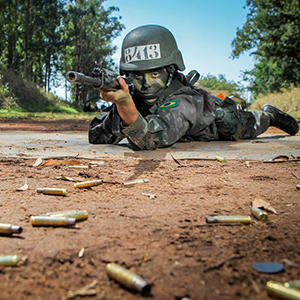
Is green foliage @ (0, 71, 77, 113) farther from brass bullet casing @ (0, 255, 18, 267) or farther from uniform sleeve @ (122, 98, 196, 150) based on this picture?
brass bullet casing @ (0, 255, 18, 267)

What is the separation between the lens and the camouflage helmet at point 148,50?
4148mm

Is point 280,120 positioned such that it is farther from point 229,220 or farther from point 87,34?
point 87,34

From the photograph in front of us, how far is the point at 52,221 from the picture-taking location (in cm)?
160

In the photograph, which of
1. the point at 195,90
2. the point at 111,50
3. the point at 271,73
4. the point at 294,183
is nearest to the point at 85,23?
the point at 111,50

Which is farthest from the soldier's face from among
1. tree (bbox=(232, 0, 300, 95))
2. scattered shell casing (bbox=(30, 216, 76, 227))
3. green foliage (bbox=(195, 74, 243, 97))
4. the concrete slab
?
green foliage (bbox=(195, 74, 243, 97))

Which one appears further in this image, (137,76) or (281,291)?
(137,76)

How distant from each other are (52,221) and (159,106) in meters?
2.93

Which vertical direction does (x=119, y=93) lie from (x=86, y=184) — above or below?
above

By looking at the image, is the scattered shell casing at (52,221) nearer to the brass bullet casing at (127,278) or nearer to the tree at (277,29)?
the brass bullet casing at (127,278)

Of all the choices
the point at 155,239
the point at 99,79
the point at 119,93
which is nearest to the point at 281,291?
the point at 155,239

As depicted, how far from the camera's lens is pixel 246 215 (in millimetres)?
1799

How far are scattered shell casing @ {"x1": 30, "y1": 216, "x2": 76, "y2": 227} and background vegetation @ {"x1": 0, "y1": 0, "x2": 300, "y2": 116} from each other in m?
14.4

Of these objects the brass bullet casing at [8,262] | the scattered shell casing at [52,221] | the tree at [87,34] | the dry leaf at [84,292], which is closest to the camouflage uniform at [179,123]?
the scattered shell casing at [52,221]

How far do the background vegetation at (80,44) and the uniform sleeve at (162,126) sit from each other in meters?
11.7
